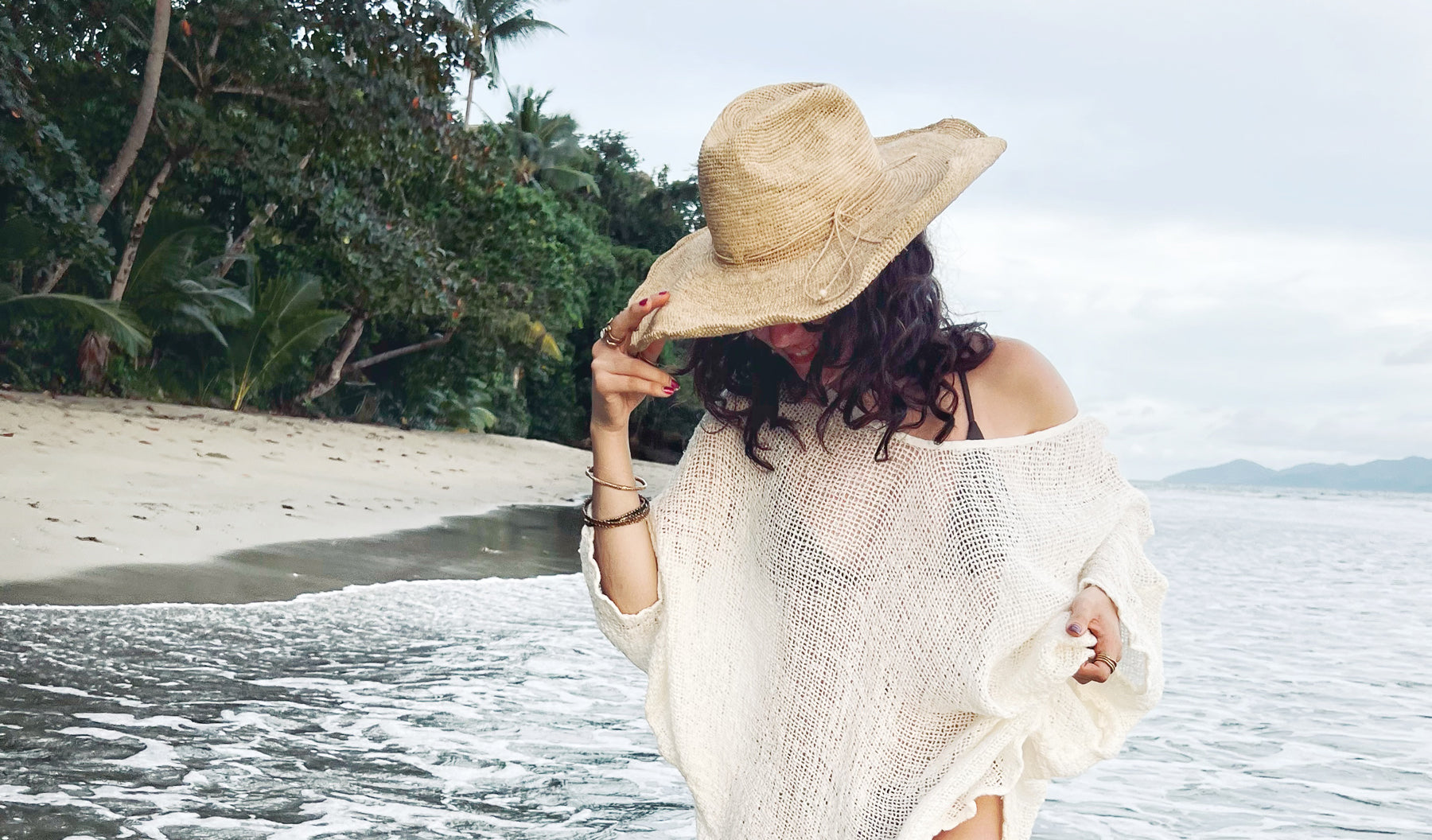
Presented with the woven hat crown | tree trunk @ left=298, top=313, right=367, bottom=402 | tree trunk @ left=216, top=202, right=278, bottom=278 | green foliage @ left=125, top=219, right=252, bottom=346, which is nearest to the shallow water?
the woven hat crown

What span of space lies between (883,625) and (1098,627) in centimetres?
28

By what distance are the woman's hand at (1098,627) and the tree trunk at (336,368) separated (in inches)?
710

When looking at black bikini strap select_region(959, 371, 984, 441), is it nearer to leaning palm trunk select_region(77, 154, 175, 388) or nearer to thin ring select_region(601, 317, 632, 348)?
thin ring select_region(601, 317, 632, 348)

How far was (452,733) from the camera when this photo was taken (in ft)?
15.4

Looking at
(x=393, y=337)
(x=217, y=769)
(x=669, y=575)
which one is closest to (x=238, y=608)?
(x=217, y=769)

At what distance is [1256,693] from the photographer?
6699 millimetres

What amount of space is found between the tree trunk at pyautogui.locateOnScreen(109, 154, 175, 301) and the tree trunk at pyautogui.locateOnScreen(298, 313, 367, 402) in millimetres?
5013

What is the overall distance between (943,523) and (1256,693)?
19.4 feet

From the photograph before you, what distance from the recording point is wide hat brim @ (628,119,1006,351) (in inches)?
59.4

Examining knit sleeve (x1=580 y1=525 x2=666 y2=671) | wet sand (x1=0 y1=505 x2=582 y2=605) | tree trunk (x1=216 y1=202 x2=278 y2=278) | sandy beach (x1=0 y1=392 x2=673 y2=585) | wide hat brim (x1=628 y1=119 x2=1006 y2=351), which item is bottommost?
wet sand (x1=0 y1=505 x2=582 y2=605)

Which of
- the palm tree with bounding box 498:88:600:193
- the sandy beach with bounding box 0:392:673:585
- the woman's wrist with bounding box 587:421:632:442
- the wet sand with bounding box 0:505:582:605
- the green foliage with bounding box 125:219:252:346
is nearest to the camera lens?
the woman's wrist with bounding box 587:421:632:442

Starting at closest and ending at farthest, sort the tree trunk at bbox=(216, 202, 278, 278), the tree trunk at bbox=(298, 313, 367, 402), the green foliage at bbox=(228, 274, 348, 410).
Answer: the tree trunk at bbox=(216, 202, 278, 278) < the green foliage at bbox=(228, 274, 348, 410) < the tree trunk at bbox=(298, 313, 367, 402)

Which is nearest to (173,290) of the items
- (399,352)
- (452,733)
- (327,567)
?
(399,352)

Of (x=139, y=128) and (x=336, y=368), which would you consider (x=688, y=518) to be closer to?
(x=139, y=128)
